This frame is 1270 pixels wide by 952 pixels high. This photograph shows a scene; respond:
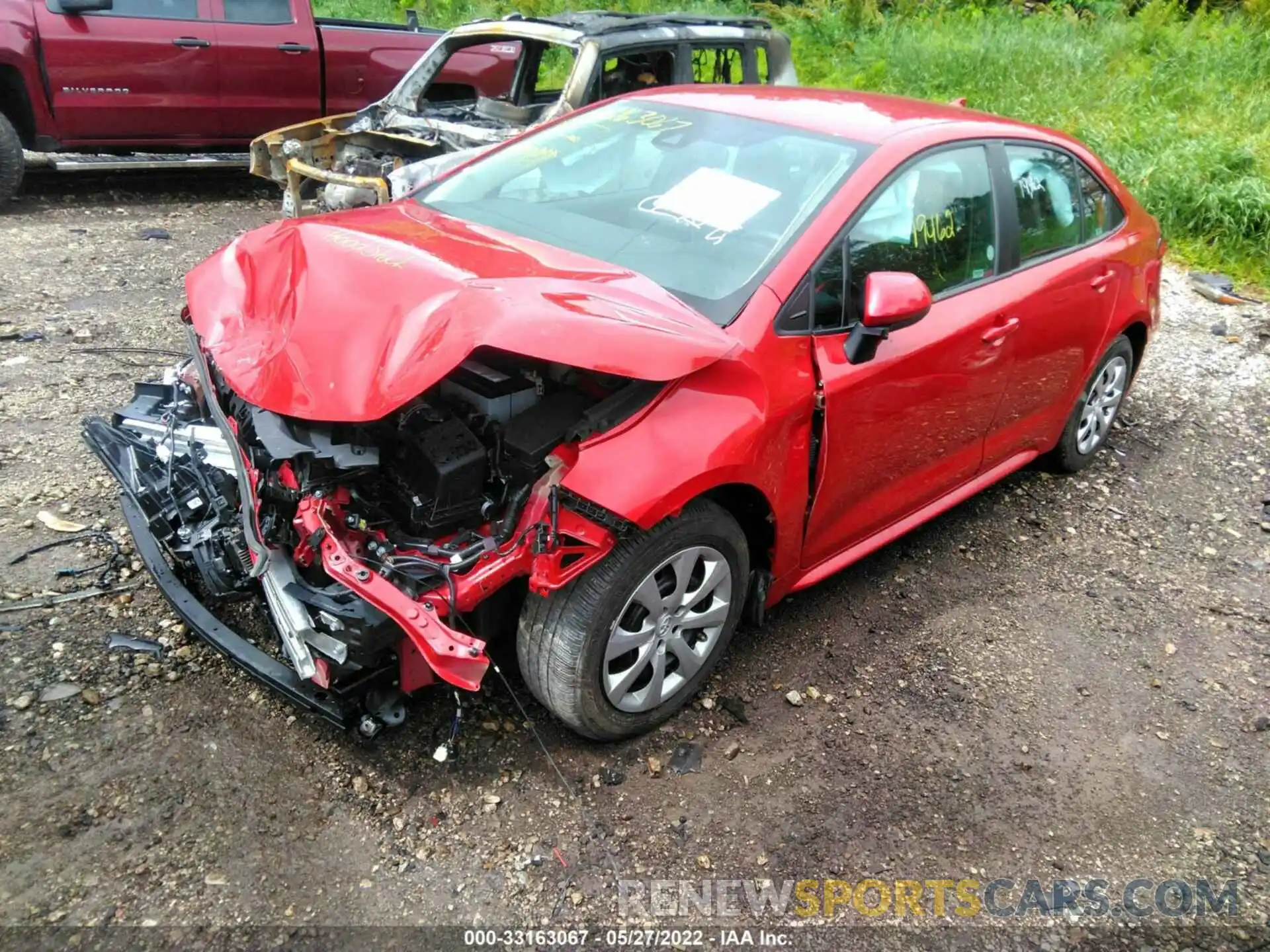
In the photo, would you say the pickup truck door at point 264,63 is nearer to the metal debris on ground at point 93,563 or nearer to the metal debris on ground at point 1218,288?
the metal debris on ground at point 93,563

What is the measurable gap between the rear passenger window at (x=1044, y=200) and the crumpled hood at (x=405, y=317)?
5.72 feet

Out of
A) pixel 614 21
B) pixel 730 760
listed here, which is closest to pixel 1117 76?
pixel 614 21

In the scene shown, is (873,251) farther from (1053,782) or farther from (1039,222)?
(1053,782)

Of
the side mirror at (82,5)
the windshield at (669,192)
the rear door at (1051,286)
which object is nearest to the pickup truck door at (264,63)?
the side mirror at (82,5)

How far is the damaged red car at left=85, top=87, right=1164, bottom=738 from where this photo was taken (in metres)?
2.60

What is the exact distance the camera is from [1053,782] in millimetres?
3072

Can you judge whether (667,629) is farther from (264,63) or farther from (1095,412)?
(264,63)

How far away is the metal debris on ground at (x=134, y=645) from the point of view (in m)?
3.17

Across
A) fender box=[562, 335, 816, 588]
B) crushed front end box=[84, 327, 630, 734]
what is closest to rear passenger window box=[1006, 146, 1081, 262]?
fender box=[562, 335, 816, 588]

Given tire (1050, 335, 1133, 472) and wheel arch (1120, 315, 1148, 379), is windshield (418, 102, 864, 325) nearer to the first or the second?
tire (1050, 335, 1133, 472)

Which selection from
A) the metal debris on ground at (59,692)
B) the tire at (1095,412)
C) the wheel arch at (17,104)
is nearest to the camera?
the metal debris on ground at (59,692)

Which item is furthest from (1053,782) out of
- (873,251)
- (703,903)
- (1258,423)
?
(1258,423)

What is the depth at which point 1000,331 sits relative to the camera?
362cm

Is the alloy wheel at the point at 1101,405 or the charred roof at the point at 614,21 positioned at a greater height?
the charred roof at the point at 614,21
